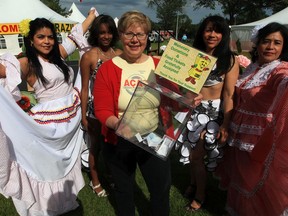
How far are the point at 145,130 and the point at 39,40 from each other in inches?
63.4

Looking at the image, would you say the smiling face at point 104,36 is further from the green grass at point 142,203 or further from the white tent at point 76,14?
the white tent at point 76,14

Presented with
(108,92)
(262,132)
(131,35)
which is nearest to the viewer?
(131,35)

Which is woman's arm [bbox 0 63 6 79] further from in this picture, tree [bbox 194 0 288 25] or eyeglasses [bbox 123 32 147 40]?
tree [bbox 194 0 288 25]

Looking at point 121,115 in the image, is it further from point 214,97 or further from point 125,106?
point 214,97

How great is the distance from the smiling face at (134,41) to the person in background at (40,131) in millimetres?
1118

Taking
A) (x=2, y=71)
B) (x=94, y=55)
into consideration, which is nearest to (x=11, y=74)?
Result: (x=2, y=71)

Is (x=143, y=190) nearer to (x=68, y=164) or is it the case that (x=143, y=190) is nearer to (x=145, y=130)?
(x=68, y=164)

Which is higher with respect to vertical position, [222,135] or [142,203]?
[222,135]

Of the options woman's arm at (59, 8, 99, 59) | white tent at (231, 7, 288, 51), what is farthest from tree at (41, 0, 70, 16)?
woman's arm at (59, 8, 99, 59)

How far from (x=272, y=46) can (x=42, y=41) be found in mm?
2108

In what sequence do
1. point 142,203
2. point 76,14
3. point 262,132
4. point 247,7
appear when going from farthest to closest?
point 247,7 → point 76,14 → point 142,203 → point 262,132

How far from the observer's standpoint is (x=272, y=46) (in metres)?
2.38

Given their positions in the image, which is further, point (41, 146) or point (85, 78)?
point (85, 78)

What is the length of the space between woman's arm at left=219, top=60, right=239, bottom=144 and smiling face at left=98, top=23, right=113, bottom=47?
4.01 feet
